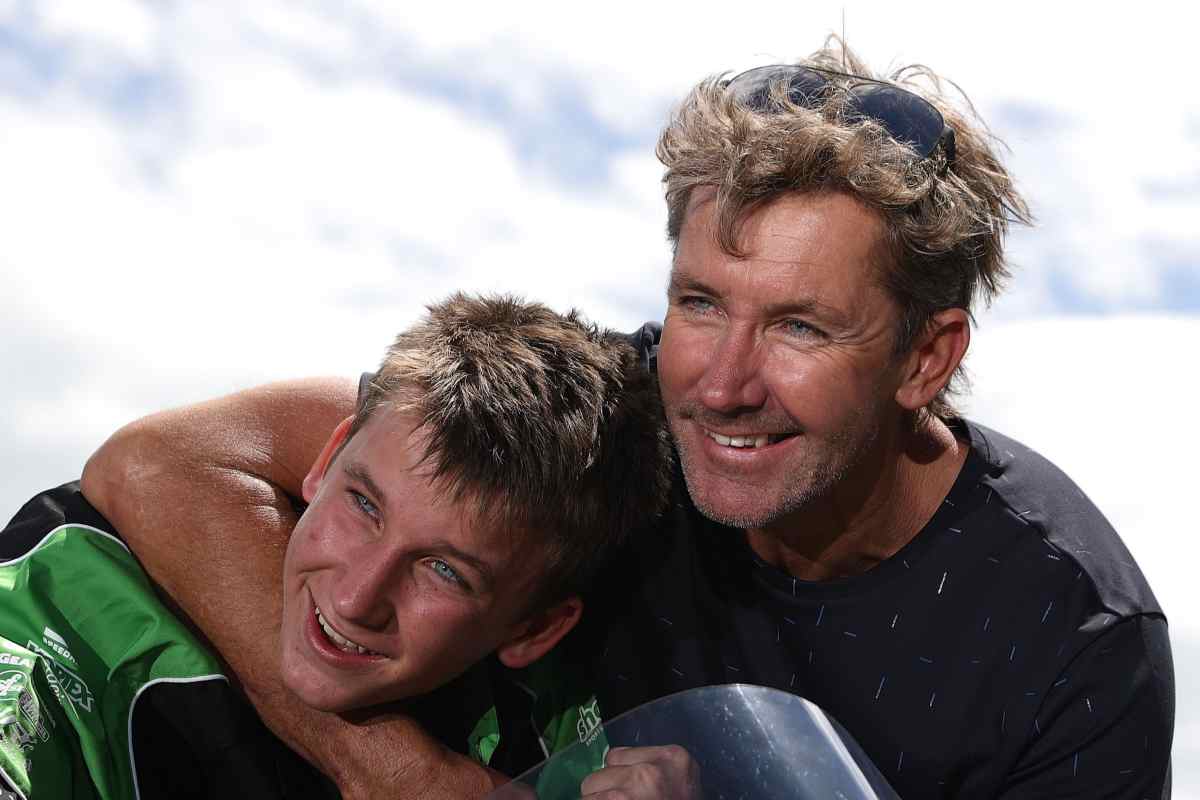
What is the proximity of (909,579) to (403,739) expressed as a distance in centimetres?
99

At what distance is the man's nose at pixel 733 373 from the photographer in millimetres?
2557

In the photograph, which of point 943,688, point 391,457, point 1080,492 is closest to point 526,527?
point 391,457

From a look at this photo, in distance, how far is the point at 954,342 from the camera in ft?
9.28

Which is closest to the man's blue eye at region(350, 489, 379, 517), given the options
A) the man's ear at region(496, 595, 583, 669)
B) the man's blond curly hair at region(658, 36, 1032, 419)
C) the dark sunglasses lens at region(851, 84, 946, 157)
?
the man's ear at region(496, 595, 583, 669)

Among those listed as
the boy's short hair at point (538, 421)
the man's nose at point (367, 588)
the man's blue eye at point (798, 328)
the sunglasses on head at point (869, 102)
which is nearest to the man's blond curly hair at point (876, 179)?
the sunglasses on head at point (869, 102)

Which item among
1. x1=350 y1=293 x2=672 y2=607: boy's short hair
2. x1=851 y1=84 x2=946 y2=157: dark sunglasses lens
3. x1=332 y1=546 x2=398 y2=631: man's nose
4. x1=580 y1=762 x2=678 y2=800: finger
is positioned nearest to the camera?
x1=580 y1=762 x2=678 y2=800: finger

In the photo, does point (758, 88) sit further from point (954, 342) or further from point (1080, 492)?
point (1080, 492)

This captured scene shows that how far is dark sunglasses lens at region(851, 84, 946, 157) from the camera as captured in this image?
2.74 metres

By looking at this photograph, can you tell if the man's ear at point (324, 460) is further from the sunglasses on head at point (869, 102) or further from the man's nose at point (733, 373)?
the sunglasses on head at point (869, 102)

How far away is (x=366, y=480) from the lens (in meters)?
2.48

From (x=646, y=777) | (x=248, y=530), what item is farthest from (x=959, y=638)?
(x=248, y=530)

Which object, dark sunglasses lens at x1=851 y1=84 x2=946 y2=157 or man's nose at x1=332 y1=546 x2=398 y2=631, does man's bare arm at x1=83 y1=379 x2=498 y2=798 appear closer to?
man's nose at x1=332 y1=546 x2=398 y2=631

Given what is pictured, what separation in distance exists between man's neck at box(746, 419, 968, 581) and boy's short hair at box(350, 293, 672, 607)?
29cm

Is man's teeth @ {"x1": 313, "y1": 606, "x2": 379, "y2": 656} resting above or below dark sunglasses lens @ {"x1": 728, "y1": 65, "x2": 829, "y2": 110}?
below
